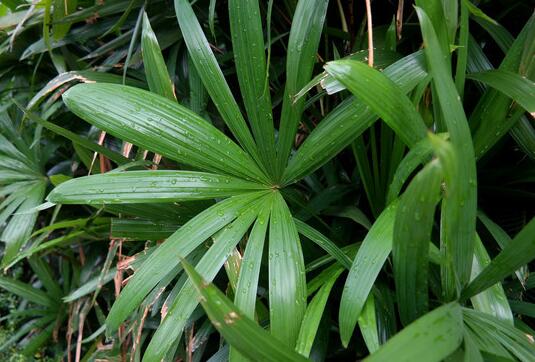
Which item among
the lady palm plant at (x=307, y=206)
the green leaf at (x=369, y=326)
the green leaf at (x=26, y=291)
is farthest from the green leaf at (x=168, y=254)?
the green leaf at (x=26, y=291)

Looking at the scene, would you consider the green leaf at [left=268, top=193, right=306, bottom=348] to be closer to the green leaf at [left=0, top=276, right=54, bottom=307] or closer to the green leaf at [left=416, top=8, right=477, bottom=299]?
the green leaf at [left=416, top=8, right=477, bottom=299]

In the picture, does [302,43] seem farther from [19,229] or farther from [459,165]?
[19,229]

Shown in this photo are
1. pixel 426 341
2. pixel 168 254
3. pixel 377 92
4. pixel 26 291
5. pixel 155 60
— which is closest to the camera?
pixel 426 341

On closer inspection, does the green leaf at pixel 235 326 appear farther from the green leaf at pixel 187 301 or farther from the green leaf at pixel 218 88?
the green leaf at pixel 218 88

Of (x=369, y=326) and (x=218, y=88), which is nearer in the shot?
(x=369, y=326)

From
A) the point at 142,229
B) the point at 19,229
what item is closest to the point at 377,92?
the point at 142,229
